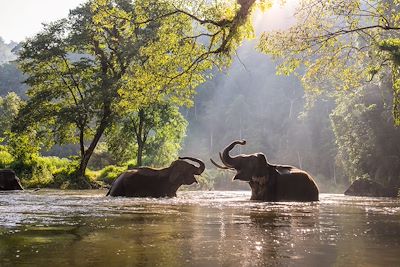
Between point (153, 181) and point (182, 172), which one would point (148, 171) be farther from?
point (182, 172)

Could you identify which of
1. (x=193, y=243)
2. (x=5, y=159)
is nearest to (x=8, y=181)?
(x=5, y=159)

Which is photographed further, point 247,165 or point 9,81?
point 9,81

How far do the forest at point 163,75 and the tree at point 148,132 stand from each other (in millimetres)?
96

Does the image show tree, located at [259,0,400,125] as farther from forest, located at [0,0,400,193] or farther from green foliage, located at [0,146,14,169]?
green foliage, located at [0,146,14,169]

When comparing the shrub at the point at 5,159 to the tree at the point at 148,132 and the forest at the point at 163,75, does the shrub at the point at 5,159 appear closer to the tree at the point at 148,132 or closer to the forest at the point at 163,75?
the forest at the point at 163,75

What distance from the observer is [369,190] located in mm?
30109

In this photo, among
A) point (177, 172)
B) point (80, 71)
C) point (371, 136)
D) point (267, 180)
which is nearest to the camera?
point (267, 180)

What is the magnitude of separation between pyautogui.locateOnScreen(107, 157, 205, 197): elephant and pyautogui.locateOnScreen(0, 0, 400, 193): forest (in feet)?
10.5

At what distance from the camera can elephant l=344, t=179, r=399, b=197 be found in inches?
1155

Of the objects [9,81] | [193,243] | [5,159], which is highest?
[9,81]

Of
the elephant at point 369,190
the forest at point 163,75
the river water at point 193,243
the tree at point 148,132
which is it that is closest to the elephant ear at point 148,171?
the forest at point 163,75

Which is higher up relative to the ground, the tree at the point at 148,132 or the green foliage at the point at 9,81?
the green foliage at the point at 9,81

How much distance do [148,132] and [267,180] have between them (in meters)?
20.9

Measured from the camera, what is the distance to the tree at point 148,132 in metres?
Answer: 30.9
